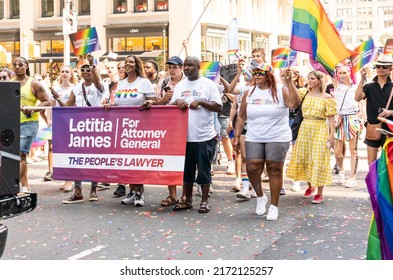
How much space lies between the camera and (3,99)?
4273 millimetres

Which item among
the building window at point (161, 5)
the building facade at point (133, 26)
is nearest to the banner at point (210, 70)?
the building facade at point (133, 26)

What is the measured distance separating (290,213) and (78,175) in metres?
2.99

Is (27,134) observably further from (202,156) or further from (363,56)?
(363,56)

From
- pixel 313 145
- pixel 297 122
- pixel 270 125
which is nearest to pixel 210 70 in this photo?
pixel 297 122

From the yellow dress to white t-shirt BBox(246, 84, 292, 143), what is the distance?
1458mm

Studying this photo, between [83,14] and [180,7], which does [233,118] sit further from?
[83,14]

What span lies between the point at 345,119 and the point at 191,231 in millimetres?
5124

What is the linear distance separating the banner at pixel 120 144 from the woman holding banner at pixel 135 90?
189 millimetres

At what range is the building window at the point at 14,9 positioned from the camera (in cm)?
5003

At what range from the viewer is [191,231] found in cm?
714

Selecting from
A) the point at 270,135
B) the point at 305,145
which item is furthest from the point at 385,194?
the point at 305,145

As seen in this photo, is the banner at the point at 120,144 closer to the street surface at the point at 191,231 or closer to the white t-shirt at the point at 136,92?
the white t-shirt at the point at 136,92

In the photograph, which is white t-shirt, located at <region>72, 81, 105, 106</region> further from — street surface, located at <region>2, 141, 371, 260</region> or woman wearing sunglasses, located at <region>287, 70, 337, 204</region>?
woman wearing sunglasses, located at <region>287, 70, 337, 204</region>

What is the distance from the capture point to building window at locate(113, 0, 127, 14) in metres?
46.2
